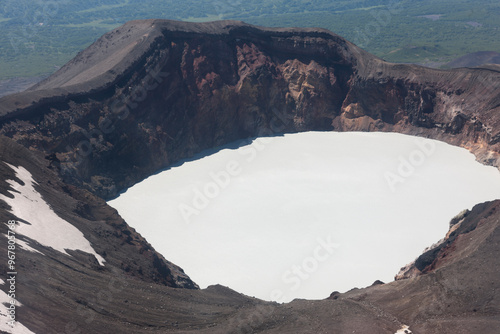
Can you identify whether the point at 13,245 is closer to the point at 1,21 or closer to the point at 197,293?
the point at 197,293

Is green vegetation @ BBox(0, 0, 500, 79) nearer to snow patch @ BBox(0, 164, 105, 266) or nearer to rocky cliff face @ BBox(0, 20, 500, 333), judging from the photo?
rocky cliff face @ BBox(0, 20, 500, 333)

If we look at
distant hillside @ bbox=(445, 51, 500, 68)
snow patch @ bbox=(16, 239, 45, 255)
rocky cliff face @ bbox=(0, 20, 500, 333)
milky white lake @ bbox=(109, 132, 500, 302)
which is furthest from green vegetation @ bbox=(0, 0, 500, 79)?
snow patch @ bbox=(16, 239, 45, 255)

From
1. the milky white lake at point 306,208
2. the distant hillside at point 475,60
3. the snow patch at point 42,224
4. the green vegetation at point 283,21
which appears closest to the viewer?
the snow patch at point 42,224

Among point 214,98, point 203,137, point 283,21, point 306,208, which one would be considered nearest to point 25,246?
point 306,208

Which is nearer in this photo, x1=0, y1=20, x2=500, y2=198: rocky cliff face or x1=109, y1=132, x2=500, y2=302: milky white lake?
x1=109, y1=132, x2=500, y2=302: milky white lake

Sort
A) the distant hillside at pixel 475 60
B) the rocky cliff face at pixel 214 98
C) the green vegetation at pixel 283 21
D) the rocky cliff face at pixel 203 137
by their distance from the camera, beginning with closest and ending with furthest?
1. the rocky cliff face at pixel 203 137
2. the rocky cliff face at pixel 214 98
3. the distant hillside at pixel 475 60
4. the green vegetation at pixel 283 21

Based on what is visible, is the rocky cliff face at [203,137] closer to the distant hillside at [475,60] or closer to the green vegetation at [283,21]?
the distant hillside at [475,60]

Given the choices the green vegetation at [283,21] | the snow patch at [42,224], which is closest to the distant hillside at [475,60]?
the green vegetation at [283,21]

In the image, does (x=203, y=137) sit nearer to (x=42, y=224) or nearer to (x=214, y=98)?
(x=214, y=98)
